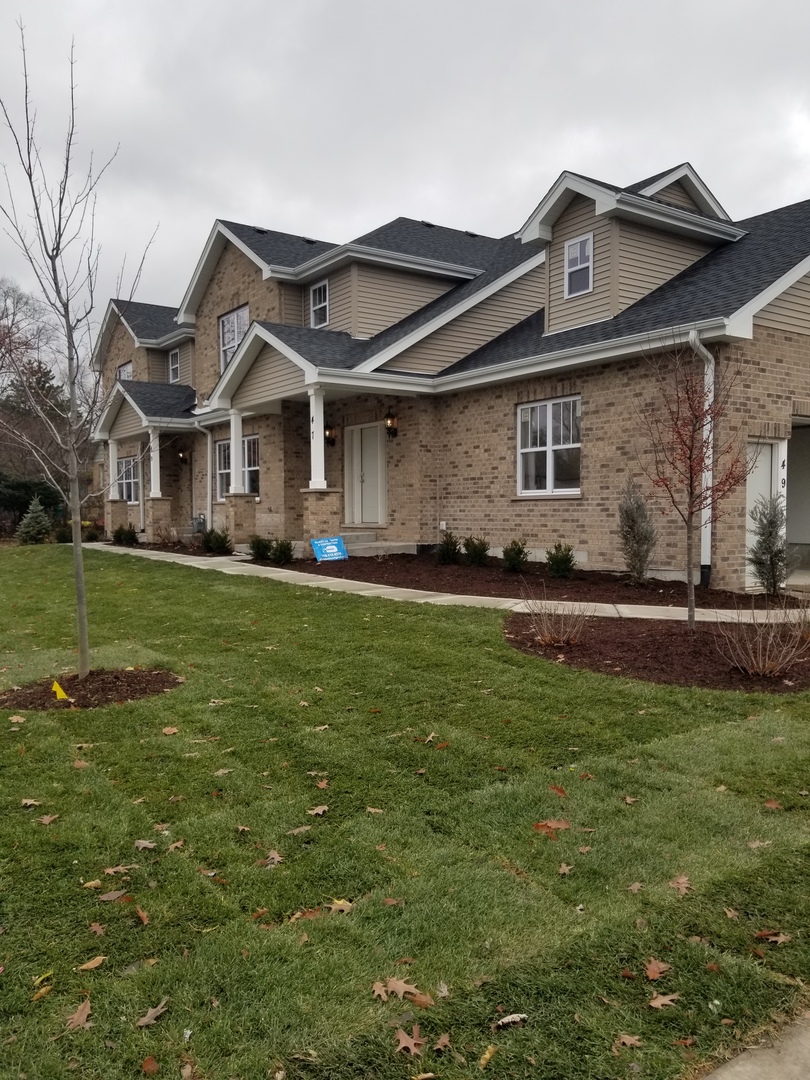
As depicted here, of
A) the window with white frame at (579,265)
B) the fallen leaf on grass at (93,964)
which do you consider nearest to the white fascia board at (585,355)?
the window with white frame at (579,265)

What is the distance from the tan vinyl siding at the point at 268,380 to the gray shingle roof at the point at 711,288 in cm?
372

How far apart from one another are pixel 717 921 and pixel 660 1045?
80cm

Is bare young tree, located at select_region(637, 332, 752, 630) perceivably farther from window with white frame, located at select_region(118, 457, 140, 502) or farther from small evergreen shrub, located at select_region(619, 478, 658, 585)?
window with white frame, located at select_region(118, 457, 140, 502)

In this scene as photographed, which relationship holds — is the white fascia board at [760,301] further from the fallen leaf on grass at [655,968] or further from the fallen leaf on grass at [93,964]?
the fallen leaf on grass at [93,964]

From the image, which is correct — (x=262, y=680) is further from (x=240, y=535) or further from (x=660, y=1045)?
(x=240, y=535)

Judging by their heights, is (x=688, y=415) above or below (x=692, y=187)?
below

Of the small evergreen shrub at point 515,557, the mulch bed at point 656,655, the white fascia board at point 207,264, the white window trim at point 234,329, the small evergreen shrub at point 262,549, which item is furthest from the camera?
the white window trim at point 234,329

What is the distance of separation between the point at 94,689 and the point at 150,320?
2637cm

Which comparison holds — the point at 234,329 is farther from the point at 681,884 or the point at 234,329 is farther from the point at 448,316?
the point at 681,884

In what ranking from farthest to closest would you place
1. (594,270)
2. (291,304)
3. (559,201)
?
(291,304)
(559,201)
(594,270)

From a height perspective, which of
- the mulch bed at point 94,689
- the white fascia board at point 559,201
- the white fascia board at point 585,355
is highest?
the white fascia board at point 559,201

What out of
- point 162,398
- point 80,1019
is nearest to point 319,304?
point 162,398

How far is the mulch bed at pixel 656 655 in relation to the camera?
253 inches

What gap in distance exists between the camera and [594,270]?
14.0m
